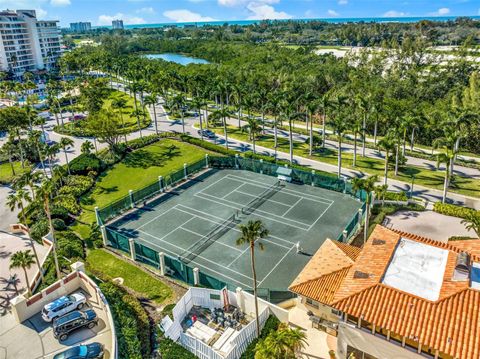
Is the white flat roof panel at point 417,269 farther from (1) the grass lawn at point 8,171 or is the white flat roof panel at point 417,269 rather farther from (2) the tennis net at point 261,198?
(1) the grass lawn at point 8,171

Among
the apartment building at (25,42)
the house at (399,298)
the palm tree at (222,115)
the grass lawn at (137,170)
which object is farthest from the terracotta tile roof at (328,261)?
the apartment building at (25,42)

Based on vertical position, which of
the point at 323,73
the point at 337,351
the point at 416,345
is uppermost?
the point at 323,73

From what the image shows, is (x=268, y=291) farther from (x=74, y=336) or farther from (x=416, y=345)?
(x=74, y=336)

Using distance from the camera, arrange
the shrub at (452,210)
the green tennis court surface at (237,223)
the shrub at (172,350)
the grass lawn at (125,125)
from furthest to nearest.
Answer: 1. the grass lawn at (125,125)
2. the shrub at (452,210)
3. the green tennis court surface at (237,223)
4. the shrub at (172,350)

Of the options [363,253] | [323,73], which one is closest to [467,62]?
[323,73]

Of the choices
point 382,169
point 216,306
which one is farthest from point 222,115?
point 216,306

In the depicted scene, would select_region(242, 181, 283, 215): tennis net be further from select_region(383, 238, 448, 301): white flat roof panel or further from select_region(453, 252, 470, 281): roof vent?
select_region(453, 252, 470, 281): roof vent

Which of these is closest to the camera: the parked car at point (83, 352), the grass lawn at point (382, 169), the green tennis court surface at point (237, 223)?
the parked car at point (83, 352)
